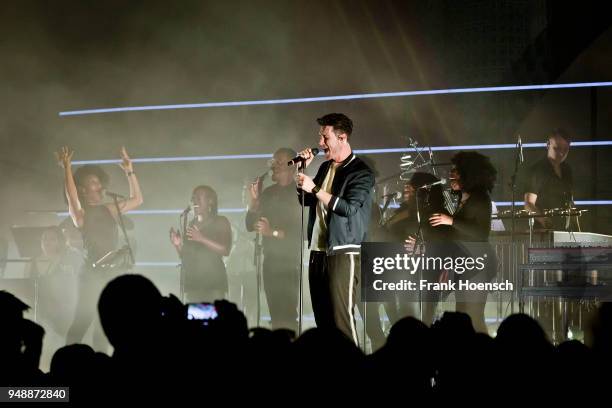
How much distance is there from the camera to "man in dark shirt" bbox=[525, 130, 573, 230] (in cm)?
758

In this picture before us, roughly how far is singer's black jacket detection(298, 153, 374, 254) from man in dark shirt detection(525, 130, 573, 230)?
3.26 meters

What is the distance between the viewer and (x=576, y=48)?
28.3 ft

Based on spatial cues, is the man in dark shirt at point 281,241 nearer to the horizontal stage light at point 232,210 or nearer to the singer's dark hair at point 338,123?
the horizontal stage light at point 232,210

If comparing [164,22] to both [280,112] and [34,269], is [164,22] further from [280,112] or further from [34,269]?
[34,269]

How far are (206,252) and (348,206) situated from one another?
10.7 feet

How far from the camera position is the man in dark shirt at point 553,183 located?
7582 millimetres

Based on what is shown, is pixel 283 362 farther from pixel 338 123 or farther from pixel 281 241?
pixel 281 241

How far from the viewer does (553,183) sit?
7.61 m

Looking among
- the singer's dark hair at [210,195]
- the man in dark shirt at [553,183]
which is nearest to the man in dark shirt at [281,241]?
the singer's dark hair at [210,195]

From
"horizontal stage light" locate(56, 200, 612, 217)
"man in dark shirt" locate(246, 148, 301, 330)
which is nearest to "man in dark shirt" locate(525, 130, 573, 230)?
"horizontal stage light" locate(56, 200, 612, 217)

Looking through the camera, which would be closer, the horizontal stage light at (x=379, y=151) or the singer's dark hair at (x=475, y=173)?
the singer's dark hair at (x=475, y=173)

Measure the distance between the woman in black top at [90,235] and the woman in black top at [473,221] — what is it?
3344 mm

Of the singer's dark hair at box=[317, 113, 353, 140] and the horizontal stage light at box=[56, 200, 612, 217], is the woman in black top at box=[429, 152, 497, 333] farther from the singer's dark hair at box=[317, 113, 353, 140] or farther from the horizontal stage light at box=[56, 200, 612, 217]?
the horizontal stage light at box=[56, 200, 612, 217]

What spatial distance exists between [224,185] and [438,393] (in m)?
7.69
